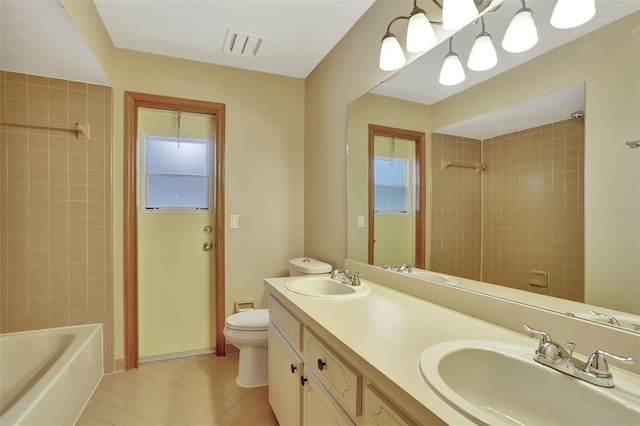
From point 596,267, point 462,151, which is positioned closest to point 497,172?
point 462,151

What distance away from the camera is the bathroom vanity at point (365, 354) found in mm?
704

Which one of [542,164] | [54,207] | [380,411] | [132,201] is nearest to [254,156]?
[132,201]

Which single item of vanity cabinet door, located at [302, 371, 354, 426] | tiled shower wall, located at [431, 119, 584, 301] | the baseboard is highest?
tiled shower wall, located at [431, 119, 584, 301]

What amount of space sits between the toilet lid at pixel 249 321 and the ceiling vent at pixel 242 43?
6.51 feet

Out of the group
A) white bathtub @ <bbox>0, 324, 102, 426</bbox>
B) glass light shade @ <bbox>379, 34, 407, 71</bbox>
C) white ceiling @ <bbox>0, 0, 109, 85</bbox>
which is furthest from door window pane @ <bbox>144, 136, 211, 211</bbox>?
glass light shade @ <bbox>379, 34, 407, 71</bbox>

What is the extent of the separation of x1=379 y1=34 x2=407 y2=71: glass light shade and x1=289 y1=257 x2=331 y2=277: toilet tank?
54.3 inches

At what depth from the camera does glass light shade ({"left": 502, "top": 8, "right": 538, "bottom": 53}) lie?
992 mm

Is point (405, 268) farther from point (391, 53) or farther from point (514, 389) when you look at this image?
point (391, 53)

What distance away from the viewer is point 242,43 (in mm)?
2287

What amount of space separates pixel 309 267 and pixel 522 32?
5.84 ft

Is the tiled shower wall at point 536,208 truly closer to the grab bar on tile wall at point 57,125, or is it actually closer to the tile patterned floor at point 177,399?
the tile patterned floor at point 177,399

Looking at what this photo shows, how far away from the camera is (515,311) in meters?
1.02

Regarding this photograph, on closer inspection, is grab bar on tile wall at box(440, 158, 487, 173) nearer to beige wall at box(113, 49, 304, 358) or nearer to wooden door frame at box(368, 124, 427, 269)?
wooden door frame at box(368, 124, 427, 269)

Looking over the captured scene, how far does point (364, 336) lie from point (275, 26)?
202 centimetres
